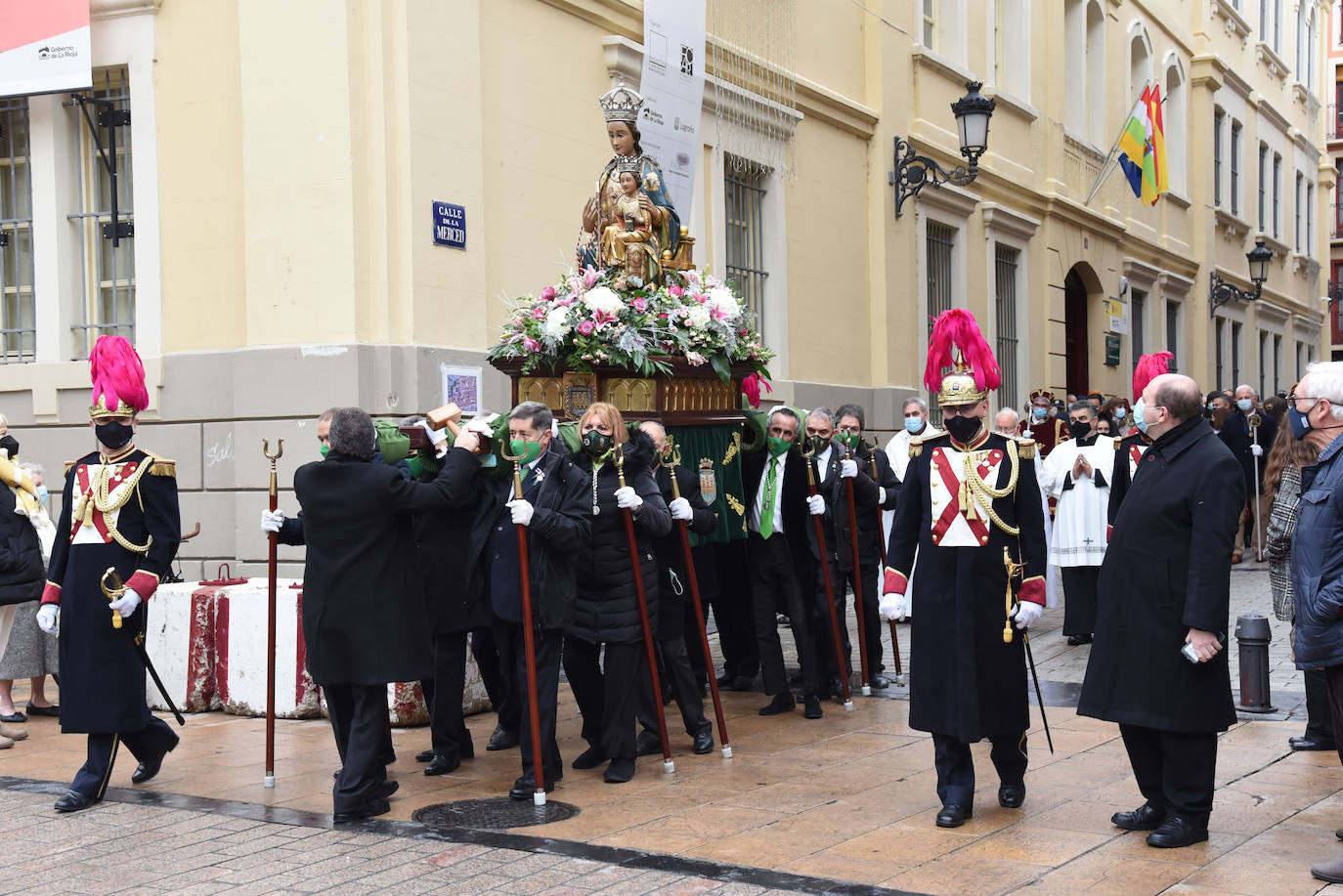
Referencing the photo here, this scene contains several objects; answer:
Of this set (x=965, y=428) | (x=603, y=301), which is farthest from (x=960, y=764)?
(x=603, y=301)

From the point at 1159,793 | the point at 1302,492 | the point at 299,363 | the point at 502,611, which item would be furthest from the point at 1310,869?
the point at 299,363

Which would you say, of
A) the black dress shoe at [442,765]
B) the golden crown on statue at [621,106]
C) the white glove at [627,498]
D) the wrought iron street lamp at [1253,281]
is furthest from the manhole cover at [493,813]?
the wrought iron street lamp at [1253,281]

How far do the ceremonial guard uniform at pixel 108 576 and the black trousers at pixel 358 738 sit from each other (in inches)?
42.1

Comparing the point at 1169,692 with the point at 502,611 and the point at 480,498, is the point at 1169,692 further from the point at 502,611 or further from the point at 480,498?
the point at 480,498

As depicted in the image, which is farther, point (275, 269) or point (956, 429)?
point (275, 269)

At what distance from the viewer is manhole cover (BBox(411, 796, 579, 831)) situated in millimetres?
6473

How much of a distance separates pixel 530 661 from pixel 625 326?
2.32m

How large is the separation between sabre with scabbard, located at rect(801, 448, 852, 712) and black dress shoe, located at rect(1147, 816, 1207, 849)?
126 inches

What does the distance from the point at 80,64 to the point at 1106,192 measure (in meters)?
16.6

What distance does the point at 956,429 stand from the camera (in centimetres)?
667

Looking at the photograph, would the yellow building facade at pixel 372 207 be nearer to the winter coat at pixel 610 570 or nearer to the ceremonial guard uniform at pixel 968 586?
the winter coat at pixel 610 570

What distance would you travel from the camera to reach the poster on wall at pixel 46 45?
11.1m

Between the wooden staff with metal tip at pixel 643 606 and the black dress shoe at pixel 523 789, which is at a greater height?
the wooden staff with metal tip at pixel 643 606

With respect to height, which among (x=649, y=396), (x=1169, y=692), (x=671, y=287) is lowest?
(x=1169, y=692)
